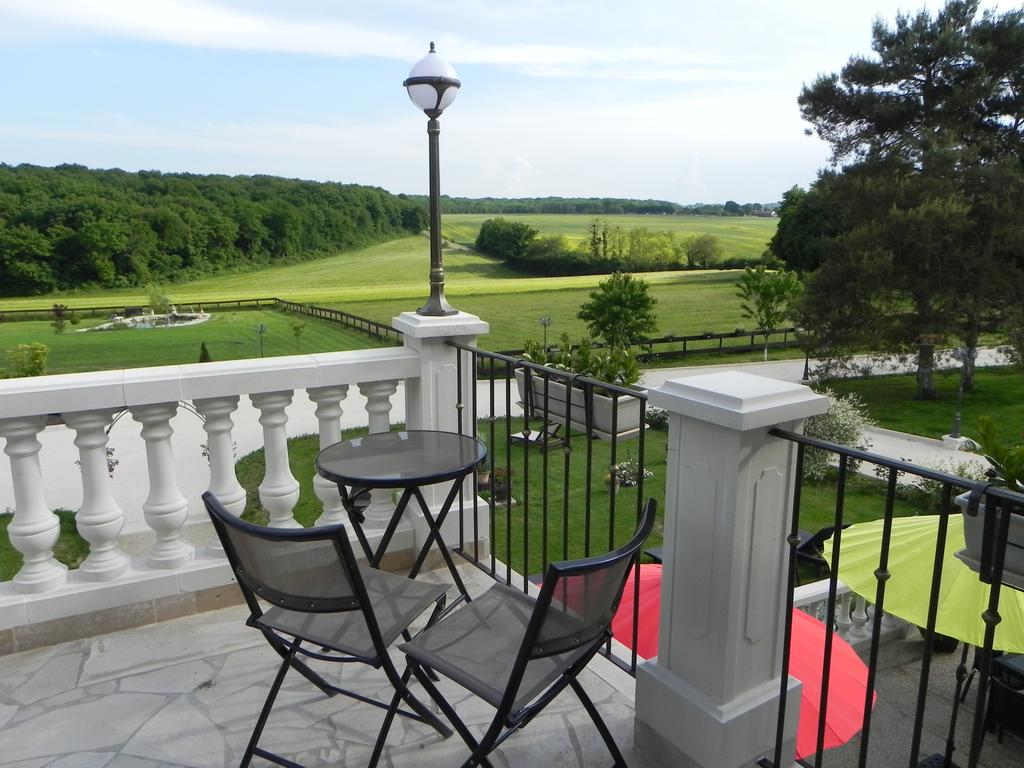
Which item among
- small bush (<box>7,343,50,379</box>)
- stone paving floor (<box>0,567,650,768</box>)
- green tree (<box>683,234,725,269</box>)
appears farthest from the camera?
green tree (<box>683,234,725,269</box>)

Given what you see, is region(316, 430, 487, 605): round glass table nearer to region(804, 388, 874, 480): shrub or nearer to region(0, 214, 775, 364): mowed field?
region(804, 388, 874, 480): shrub

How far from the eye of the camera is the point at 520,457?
16688mm

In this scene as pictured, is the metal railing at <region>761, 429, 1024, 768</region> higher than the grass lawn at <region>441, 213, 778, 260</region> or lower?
lower


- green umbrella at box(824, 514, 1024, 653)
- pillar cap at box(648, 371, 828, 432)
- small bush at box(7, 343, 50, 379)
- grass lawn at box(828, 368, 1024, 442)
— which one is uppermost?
pillar cap at box(648, 371, 828, 432)

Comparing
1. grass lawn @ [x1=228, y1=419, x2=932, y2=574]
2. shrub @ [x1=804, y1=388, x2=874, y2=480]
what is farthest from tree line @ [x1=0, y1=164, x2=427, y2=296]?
shrub @ [x1=804, y1=388, x2=874, y2=480]

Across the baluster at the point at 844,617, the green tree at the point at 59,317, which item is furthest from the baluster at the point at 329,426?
the green tree at the point at 59,317

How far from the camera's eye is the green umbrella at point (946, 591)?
4371 millimetres

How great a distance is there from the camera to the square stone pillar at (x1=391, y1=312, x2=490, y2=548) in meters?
3.61

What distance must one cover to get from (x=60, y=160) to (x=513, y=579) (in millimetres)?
43376

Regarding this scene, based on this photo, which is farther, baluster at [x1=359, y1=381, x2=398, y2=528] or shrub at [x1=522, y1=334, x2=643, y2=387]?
shrub at [x1=522, y1=334, x2=643, y2=387]

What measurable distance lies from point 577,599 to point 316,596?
754mm

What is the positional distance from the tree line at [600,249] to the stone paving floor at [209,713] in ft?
154

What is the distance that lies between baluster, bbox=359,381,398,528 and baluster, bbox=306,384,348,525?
0.48 ft

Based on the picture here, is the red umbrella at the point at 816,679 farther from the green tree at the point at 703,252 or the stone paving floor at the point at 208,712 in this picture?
the green tree at the point at 703,252
